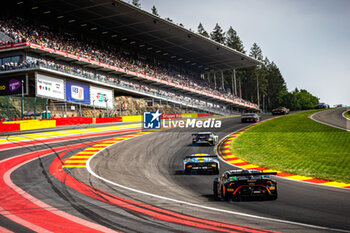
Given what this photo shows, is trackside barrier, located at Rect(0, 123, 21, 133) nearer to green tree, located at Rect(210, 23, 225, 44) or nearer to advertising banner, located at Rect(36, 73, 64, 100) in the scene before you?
advertising banner, located at Rect(36, 73, 64, 100)

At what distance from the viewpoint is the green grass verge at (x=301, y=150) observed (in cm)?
1435

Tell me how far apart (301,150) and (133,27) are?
39.6 metres

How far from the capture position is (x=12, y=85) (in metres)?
39.4

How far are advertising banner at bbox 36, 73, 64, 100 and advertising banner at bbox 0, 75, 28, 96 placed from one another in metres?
1.55

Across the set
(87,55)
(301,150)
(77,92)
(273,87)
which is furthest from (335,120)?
(273,87)

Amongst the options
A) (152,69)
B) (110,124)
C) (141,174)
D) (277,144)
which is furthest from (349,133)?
(152,69)

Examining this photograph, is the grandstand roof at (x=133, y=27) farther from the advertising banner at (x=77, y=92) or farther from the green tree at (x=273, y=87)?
the green tree at (x=273, y=87)

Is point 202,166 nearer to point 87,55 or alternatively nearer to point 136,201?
point 136,201

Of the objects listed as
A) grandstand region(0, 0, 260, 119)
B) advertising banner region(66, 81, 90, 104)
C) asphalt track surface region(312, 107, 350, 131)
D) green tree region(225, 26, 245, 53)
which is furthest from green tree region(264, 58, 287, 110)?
advertising banner region(66, 81, 90, 104)

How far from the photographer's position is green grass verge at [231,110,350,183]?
14352 millimetres

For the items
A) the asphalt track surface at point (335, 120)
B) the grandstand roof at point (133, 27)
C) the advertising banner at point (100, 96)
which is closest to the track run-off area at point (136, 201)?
the asphalt track surface at point (335, 120)

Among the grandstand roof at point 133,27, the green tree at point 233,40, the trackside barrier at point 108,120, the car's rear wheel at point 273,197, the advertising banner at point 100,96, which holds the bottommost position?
the car's rear wheel at point 273,197

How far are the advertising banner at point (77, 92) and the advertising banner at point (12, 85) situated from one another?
5632 millimetres

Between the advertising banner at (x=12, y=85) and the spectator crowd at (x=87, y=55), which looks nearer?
the advertising banner at (x=12, y=85)
